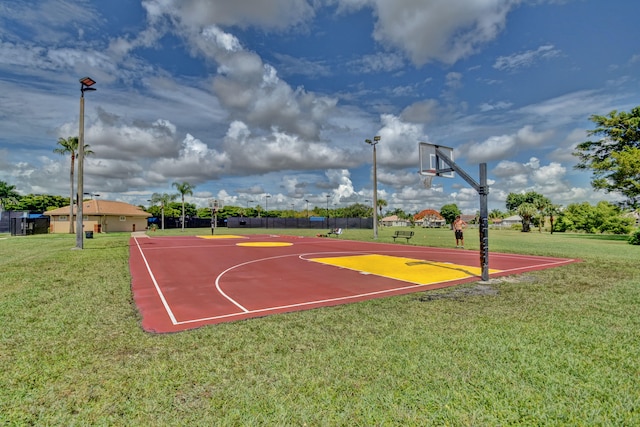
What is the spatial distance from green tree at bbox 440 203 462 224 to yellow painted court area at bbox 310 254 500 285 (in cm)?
11109

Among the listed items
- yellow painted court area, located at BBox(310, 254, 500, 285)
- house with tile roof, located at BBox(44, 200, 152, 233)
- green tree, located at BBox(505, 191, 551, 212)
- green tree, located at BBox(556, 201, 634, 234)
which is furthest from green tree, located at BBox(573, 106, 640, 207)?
green tree, located at BBox(505, 191, 551, 212)

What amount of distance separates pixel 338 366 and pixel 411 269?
26.9 ft

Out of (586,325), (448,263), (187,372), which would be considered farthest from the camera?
(448,263)

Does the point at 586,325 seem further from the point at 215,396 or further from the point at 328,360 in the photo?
the point at 215,396

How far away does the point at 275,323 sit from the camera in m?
5.52

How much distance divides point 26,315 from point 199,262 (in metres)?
7.80

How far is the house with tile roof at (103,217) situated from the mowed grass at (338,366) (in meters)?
44.0

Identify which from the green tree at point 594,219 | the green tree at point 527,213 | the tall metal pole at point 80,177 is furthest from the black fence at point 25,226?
the green tree at point 527,213

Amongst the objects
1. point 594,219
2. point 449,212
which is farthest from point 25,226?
point 449,212

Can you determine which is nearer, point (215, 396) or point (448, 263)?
point (215, 396)

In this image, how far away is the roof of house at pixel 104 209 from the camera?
44500mm

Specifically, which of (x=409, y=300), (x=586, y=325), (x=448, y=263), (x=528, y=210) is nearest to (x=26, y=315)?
(x=409, y=300)

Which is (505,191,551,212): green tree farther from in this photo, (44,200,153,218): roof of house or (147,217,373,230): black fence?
(44,200,153,218): roof of house

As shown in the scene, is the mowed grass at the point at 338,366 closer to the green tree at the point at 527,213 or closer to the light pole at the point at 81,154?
the light pole at the point at 81,154
